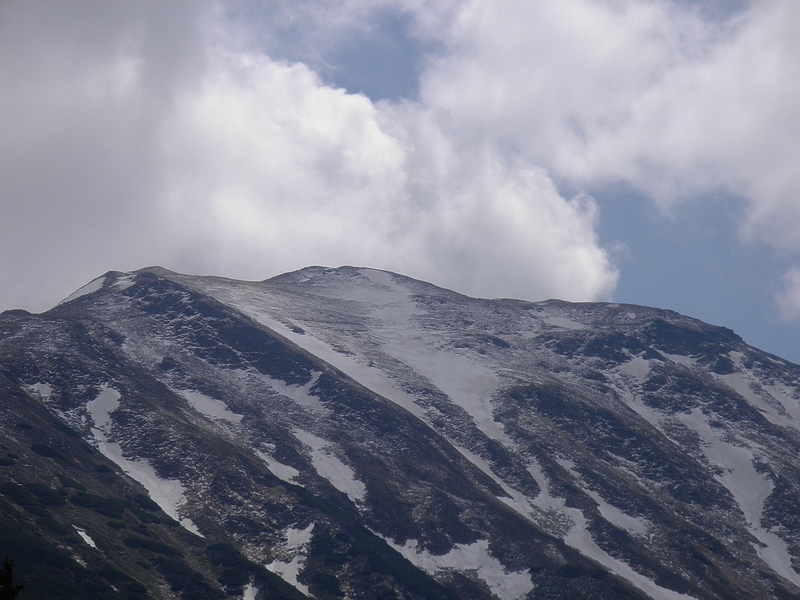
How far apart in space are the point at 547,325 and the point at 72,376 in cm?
11618

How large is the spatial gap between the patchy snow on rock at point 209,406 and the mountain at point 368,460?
59 cm

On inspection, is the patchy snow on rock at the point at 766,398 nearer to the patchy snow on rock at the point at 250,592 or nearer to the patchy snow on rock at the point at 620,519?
the patchy snow on rock at the point at 620,519

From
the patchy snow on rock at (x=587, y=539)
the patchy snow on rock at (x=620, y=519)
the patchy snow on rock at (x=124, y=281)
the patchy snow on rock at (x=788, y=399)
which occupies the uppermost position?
the patchy snow on rock at (x=788, y=399)

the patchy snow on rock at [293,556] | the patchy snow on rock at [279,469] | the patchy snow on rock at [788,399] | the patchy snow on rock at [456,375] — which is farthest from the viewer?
the patchy snow on rock at [788,399]

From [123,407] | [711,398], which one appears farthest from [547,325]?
[123,407]

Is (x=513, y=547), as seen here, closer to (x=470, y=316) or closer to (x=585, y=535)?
(x=585, y=535)

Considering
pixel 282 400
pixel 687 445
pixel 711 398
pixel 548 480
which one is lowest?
pixel 282 400

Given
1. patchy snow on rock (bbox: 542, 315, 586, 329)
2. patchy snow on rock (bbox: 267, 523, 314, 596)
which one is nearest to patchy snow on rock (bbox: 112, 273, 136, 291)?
patchy snow on rock (bbox: 267, 523, 314, 596)

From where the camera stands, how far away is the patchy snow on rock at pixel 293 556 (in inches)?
2940

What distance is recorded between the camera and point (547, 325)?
185875mm

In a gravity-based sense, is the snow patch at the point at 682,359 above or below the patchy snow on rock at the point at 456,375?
above

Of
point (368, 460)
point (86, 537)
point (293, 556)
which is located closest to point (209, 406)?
point (368, 460)

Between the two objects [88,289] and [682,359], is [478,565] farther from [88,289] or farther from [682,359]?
[88,289]

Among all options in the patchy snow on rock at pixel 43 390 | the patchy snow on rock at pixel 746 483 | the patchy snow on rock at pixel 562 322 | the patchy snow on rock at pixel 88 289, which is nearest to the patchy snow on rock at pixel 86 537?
the patchy snow on rock at pixel 43 390
